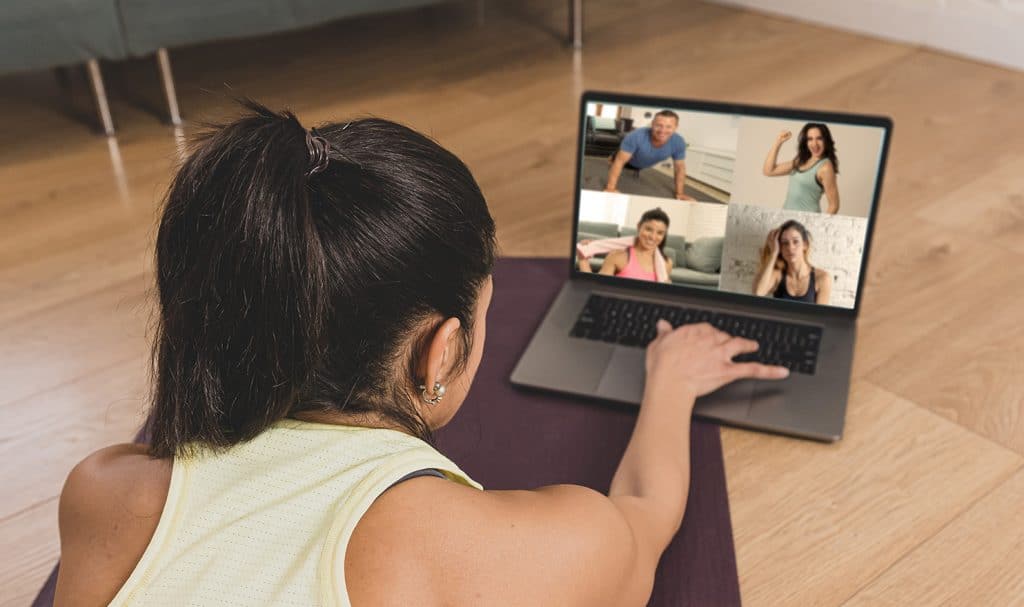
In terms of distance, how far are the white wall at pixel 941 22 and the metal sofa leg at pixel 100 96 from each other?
1824mm

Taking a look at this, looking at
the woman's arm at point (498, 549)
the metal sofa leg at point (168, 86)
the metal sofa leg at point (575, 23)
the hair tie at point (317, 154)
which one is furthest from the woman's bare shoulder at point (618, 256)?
the metal sofa leg at point (575, 23)

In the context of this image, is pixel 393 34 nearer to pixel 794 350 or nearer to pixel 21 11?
pixel 21 11

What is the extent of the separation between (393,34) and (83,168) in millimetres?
1079

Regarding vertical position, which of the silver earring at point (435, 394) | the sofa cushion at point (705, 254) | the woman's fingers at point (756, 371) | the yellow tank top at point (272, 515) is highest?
the silver earring at point (435, 394)

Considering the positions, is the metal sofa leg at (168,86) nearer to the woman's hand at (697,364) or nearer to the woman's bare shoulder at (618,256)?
the woman's bare shoulder at (618,256)

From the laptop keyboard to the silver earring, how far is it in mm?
551

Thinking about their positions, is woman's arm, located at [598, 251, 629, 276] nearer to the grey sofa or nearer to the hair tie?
the grey sofa

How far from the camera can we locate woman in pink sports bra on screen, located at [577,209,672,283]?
1340 millimetres

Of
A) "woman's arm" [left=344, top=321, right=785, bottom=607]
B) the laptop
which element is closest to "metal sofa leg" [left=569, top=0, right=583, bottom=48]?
the laptop

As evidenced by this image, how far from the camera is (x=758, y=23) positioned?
2.96m

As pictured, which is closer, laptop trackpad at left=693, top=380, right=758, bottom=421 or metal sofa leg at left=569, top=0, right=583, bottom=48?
laptop trackpad at left=693, top=380, right=758, bottom=421

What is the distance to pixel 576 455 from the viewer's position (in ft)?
3.95

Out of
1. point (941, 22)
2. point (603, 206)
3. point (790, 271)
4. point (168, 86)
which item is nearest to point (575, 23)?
point (941, 22)

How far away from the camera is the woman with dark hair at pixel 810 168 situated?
1.25 m
